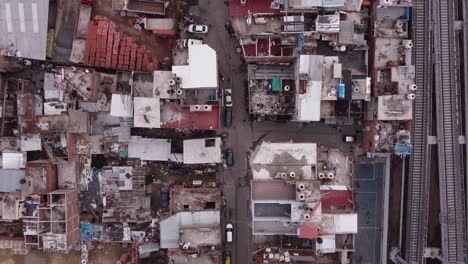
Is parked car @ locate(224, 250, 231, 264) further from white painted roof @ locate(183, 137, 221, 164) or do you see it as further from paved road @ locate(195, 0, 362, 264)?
white painted roof @ locate(183, 137, 221, 164)

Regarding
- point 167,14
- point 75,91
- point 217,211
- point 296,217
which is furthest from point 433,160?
point 75,91

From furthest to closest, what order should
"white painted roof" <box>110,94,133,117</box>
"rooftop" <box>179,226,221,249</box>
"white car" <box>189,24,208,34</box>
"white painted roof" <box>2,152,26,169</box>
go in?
"white car" <box>189,24,208,34</box> → "white painted roof" <box>2,152,26,169</box> → "white painted roof" <box>110,94,133,117</box> → "rooftop" <box>179,226,221,249</box>

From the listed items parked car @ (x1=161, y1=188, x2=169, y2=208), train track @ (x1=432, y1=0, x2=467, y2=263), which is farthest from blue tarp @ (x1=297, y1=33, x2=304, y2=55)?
parked car @ (x1=161, y1=188, x2=169, y2=208)

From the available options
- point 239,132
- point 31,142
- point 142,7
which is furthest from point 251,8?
point 31,142

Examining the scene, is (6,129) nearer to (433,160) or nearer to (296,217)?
(296,217)

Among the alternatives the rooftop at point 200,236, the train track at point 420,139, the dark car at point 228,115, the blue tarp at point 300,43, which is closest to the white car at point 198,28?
the dark car at point 228,115

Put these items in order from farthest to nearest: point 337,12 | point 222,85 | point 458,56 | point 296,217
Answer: point 222,85 < point 458,56 < point 337,12 < point 296,217
